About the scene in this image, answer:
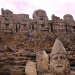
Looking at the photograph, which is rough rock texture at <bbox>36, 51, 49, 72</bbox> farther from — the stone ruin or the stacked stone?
the stacked stone

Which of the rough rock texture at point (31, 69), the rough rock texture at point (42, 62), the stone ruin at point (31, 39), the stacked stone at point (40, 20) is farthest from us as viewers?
the stacked stone at point (40, 20)

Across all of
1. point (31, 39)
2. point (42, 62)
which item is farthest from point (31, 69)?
point (31, 39)

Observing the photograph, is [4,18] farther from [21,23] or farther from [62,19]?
[62,19]

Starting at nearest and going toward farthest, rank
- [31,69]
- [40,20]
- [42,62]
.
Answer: [31,69], [42,62], [40,20]

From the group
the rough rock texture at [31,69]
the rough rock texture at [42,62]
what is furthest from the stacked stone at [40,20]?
the rough rock texture at [31,69]

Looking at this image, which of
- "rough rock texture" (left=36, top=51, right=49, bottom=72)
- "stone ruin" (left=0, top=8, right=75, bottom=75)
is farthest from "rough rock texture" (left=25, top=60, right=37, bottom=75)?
"rough rock texture" (left=36, top=51, right=49, bottom=72)

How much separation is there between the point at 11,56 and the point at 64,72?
9561mm

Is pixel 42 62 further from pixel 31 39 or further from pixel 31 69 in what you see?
pixel 31 39

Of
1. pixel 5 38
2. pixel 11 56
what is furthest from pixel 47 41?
pixel 11 56

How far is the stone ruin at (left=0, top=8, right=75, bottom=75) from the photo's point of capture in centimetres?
2154

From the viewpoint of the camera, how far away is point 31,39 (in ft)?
123

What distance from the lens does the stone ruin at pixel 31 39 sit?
70.7ft

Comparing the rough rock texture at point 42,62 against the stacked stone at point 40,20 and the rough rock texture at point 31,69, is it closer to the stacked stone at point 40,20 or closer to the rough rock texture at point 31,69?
the rough rock texture at point 31,69

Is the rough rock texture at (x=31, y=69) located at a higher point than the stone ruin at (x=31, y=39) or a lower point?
lower
